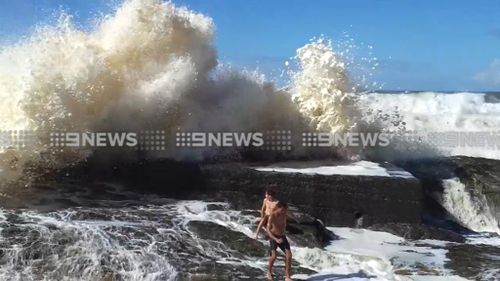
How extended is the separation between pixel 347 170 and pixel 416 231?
178 centimetres

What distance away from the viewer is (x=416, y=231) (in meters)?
10.0

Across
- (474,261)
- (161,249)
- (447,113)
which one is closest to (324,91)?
(474,261)

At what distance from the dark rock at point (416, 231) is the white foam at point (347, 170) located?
0.93 metres

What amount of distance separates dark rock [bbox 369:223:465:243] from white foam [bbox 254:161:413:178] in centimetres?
93

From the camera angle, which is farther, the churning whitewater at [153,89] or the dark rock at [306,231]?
the churning whitewater at [153,89]

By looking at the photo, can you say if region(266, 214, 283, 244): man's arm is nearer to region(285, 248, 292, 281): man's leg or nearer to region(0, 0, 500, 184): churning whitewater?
region(285, 248, 292, 281): man's leg

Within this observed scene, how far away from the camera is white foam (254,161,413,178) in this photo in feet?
35.6

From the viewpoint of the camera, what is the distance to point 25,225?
8.20 meters

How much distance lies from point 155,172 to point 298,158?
322 centimetres

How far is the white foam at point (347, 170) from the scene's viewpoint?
428 inches

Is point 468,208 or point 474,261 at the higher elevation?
point 468,208

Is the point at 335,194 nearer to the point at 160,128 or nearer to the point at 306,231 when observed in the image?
the point at 306,231

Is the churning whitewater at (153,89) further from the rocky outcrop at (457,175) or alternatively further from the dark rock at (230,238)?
the dark rock at (230,238)

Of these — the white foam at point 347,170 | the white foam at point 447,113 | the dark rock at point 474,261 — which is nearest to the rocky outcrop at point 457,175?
the white foam at point 447,113
